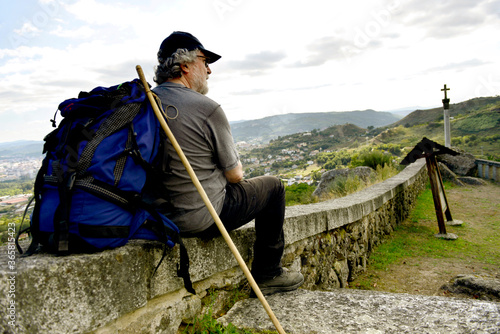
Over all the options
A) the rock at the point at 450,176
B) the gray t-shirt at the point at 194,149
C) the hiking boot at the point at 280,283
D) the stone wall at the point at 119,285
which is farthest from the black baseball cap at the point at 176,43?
the rock at the point at 450,176

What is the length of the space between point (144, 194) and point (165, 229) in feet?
0.75

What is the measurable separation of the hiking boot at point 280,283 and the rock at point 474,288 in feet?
8.33

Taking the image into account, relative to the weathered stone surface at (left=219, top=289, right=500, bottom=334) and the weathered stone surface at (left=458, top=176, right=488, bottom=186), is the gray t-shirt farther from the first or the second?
the weathered stone surface at (left=458, top=176, right=488, bottom=186)

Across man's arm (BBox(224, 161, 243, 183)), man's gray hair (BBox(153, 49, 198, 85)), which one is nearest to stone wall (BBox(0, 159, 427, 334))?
man's arm (BBox(224, 161, 243, 183))

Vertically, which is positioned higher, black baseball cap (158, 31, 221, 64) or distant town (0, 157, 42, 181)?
black baseball cap (158, 31, 221, 64)

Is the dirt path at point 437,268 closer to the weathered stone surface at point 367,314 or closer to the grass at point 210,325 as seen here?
the weathered stone surface at point 367,314

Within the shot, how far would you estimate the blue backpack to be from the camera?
5.14 ft

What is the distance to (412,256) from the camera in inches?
219

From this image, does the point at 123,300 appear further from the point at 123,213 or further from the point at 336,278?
the point at 336,278

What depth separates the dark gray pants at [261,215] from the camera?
7.43ft

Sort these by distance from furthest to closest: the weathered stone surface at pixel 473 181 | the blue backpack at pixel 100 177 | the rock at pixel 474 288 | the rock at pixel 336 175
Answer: the weathered stone surface at pixel 473 181 → the rock at pixel 336 175 → the rock at pixel 474 288 → the blue backpack at pixel 100 177

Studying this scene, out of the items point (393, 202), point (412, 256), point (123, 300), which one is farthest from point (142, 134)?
point (393, 202)

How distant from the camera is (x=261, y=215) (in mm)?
2559

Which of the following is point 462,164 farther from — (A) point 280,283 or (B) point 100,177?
(B) point 100,177
